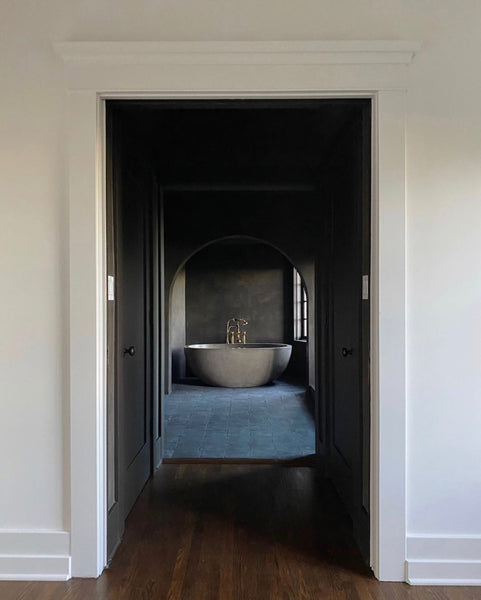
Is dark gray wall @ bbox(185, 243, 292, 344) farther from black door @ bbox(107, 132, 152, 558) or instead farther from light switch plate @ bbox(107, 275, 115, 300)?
light switch plate @ bbox(107, 275, 115, 300)

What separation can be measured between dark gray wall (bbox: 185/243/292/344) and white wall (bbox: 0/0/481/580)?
7774mm

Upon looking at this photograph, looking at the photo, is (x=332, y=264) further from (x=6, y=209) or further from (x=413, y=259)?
(x=6, y=209)

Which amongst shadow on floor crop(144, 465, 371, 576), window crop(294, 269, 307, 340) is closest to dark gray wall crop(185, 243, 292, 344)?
window crop(294, 269, 307, 340)

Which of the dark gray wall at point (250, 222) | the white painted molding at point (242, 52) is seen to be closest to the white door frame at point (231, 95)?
the white painted molding at point (242, 52)

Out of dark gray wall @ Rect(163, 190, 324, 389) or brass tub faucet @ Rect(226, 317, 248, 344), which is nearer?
dark gray wall @ Rect(163, 190, 324, 389)

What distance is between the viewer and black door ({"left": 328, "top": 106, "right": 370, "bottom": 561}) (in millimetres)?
2443

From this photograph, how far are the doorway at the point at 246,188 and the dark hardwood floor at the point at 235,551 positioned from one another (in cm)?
14

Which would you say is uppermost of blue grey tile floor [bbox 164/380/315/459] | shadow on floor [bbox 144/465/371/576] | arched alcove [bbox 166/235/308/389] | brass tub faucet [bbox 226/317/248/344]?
arched alcove [bbox 166/235/308/389]

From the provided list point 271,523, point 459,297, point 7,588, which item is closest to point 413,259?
point 459,297

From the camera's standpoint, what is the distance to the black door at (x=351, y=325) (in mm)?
2443

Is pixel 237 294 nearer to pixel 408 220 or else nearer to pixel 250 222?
pixel 250 222

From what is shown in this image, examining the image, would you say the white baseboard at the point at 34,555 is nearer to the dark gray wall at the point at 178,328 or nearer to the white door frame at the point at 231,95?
the white door frame at the point at 231,95

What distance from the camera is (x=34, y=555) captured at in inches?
90.6

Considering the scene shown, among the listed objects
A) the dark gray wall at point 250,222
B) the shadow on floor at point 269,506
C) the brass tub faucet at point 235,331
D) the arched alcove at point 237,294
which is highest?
the dark gray wall at point 250,222
